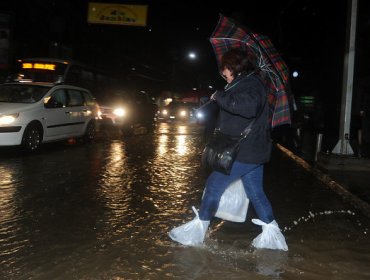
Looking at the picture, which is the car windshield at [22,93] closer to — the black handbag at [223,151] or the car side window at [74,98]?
the car side window at [74,98]

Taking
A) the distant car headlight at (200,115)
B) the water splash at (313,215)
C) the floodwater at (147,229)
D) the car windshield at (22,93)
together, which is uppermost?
the car windshield at (22,93)

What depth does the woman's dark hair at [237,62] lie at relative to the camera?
14.8ft

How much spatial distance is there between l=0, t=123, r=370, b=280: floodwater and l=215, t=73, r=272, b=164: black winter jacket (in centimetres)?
95

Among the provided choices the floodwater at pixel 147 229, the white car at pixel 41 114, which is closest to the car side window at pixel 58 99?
the white car at pixel 41 114

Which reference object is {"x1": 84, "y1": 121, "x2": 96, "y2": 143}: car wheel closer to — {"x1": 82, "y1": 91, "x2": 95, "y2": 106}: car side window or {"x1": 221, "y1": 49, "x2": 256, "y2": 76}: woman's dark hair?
{"x1": 82, "y1": 91, "x2": 95, "y2": 106}: car side window

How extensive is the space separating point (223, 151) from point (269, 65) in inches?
38.4

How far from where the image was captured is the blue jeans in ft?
15.1

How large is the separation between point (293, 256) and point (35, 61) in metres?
17.9

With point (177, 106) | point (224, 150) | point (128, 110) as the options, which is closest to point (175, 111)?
point (177, 106)

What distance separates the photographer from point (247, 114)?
4.31 meters

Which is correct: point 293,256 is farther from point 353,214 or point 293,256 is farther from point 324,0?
point 324,0

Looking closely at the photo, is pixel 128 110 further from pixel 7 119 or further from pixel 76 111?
pixel 7 119

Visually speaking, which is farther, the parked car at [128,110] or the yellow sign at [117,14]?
the yellow sign at [117,14]

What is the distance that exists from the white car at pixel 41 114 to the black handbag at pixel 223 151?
743 cm
